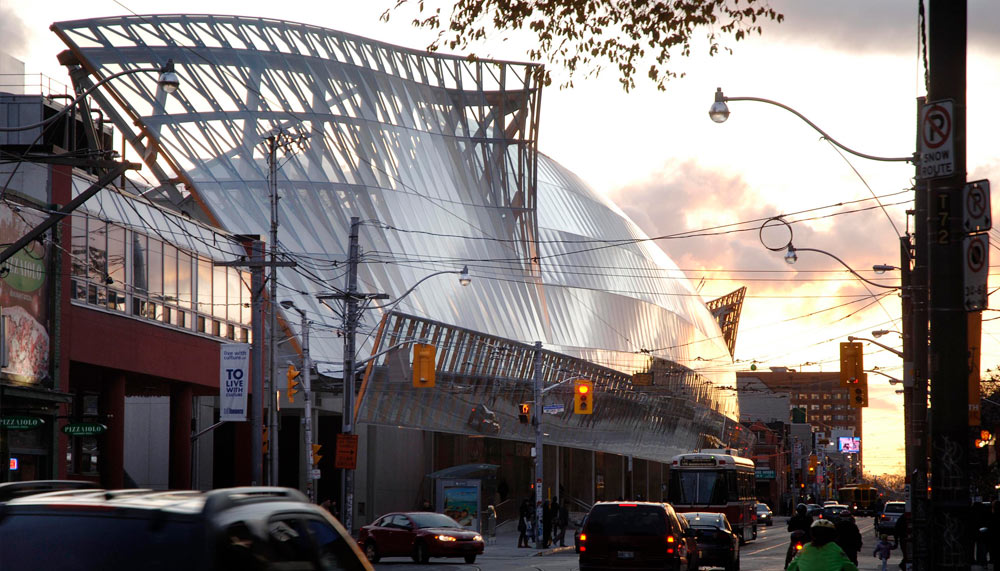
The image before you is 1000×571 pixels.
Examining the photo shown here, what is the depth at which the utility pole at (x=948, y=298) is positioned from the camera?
9.10 m

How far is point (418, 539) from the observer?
112 ft

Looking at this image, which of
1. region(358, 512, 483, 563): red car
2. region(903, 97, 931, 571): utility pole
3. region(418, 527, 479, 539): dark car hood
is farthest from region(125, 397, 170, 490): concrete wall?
region(903, 97, 931, 571): utility pole

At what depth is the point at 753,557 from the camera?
38.4m

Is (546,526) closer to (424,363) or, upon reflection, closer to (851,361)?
(424,363)

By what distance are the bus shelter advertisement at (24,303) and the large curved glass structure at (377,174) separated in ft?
66.6

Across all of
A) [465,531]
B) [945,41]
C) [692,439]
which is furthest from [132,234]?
[692,439]

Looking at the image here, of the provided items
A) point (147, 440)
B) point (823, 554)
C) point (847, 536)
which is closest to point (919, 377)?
point (847, 536)

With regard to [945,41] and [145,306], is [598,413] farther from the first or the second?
[945,41]

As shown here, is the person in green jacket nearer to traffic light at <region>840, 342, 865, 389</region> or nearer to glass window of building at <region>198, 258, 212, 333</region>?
traffic light at <region>840, 342, 865, 389</region>

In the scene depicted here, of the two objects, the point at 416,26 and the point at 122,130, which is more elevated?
the point at 122,130

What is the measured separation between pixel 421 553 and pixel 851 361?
15.8 m

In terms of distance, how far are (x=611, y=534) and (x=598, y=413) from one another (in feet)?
188

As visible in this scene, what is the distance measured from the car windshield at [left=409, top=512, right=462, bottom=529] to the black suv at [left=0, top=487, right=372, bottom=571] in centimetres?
2830

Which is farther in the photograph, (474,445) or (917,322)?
(474,445)
